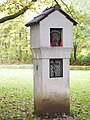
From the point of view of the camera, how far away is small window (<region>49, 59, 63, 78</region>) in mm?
6762

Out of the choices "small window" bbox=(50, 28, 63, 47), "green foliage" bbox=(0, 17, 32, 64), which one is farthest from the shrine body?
"green foliage" bbox=(0, 17, 32, 64)

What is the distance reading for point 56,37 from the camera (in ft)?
22.2

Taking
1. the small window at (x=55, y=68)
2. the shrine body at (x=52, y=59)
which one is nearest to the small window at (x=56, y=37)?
the shrine body at (x=52, y=59)

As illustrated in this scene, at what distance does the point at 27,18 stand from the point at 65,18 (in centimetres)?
2231

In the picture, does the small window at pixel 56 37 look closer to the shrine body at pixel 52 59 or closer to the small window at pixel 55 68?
the shrine body at pixel 52 59

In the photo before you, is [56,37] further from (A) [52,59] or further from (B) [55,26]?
(A) [52,59]

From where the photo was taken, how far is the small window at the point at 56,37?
672cm

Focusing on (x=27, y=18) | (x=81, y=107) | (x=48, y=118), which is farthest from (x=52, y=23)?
(x=27, y=18)

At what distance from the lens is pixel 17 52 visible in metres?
31.5

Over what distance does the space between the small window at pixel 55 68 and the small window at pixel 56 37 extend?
0.37 meters

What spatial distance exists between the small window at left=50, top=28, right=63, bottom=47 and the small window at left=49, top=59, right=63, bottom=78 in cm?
37

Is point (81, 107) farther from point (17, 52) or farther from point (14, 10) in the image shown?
point (17, 52)

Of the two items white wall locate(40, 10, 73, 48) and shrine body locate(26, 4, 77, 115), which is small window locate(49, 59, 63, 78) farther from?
white wall locate(40, 10, 73, 48)

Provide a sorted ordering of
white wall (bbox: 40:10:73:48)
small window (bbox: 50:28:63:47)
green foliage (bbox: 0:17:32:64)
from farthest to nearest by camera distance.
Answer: green foliage (bbox: 0:17:32:64) → small window (bbox: 50:28:63:47) → white wall (bbox: 40:10:73:48)
